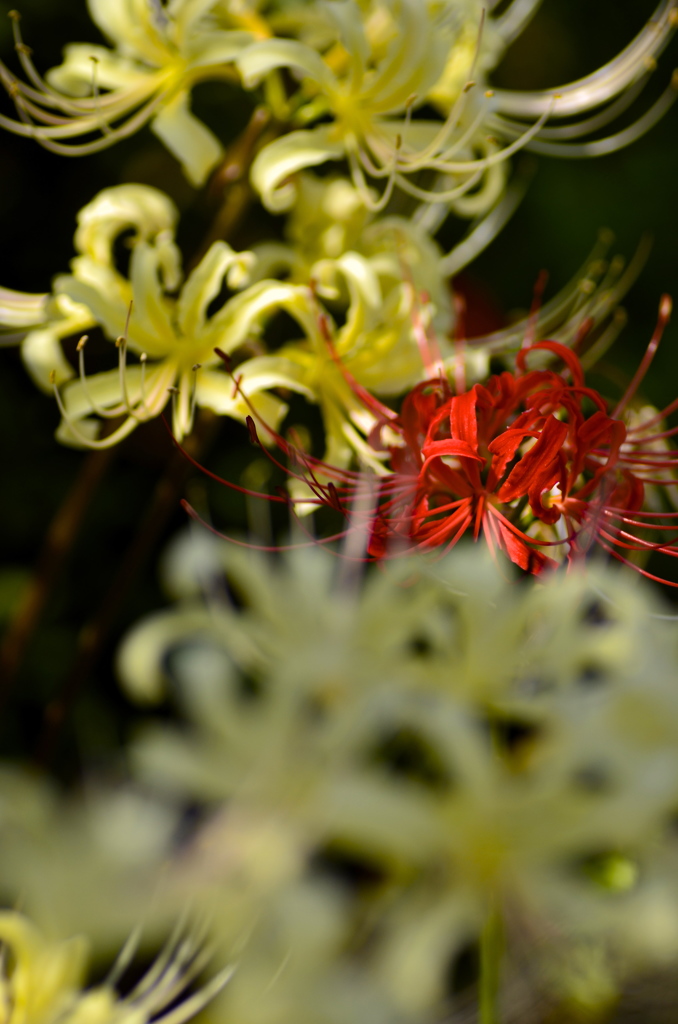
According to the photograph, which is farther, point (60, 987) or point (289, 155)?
point (289, 155)

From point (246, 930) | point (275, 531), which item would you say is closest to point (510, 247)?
point (275, 531)

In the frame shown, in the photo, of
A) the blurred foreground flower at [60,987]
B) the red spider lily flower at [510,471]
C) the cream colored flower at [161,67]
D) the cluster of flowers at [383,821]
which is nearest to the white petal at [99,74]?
the cream colored flower at [161,67]

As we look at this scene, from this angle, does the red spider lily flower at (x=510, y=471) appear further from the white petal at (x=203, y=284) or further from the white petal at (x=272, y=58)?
the white petal at (x=272, y=58)

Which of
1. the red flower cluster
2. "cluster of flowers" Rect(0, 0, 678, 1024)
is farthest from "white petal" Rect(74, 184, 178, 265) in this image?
the red flower cluster

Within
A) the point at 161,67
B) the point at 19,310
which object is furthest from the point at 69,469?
the point at 161,67

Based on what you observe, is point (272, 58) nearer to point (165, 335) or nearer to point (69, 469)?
point (165, 335)

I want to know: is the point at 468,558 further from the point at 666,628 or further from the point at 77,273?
the point at 77,273

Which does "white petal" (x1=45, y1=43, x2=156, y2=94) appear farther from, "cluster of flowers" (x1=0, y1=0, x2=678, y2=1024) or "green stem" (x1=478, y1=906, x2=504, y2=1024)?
"green stem" (x1=478, y1=906, x2=504, y2=1024)
